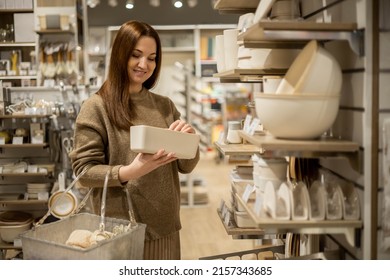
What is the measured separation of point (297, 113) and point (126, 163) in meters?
0.74

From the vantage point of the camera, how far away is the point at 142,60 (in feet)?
5.99

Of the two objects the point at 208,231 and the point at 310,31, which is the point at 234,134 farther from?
the point at 208,231

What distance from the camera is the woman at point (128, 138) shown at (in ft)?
5.94

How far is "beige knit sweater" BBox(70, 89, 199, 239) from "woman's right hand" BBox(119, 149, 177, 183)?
0.03m

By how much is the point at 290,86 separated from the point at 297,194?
0.29 metres

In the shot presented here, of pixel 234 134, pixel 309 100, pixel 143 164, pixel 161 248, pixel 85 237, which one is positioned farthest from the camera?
pixel 234 134

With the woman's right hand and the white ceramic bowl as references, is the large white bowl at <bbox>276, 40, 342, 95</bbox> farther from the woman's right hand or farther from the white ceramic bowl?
the woman's right hand

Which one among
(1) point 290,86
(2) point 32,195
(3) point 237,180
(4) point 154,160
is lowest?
(2) point 32,195

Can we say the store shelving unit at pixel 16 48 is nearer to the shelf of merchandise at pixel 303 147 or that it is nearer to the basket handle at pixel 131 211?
the basket handle at pixel 131 211

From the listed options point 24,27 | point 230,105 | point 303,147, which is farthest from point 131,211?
point 230,105

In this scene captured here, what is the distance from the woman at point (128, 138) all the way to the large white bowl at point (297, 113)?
0.43 meters

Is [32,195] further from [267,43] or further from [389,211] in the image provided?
[389,211]
